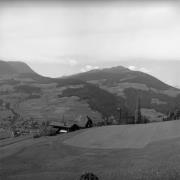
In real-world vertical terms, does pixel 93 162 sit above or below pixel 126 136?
above

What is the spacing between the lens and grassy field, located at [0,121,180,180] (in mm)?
52994

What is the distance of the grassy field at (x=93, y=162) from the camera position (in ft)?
174

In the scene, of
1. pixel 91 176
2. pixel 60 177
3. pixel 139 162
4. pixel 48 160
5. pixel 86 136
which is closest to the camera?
pixel 91 176

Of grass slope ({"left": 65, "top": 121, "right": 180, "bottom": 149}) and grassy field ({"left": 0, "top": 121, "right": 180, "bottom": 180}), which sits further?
grass slope ({"left": 65, "top": 121, "right": 180, "bottom": 149})

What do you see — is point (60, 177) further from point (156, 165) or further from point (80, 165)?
point (156, 165)

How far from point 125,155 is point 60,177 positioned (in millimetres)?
21118

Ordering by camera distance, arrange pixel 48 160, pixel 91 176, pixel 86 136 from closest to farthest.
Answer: pixel 91 176
pixel 48 160
pixel 86 136

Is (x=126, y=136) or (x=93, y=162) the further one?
(x=126, y=136)

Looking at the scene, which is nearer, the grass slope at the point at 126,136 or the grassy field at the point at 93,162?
the grassy field at the point at 93,162

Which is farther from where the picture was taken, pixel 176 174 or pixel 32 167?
pixel 32 167

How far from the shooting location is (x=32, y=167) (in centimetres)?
6250

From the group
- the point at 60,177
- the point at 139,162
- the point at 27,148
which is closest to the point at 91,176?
the point at 60,177

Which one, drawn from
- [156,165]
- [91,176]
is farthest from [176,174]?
[91,176]

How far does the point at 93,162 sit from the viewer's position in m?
64.8
